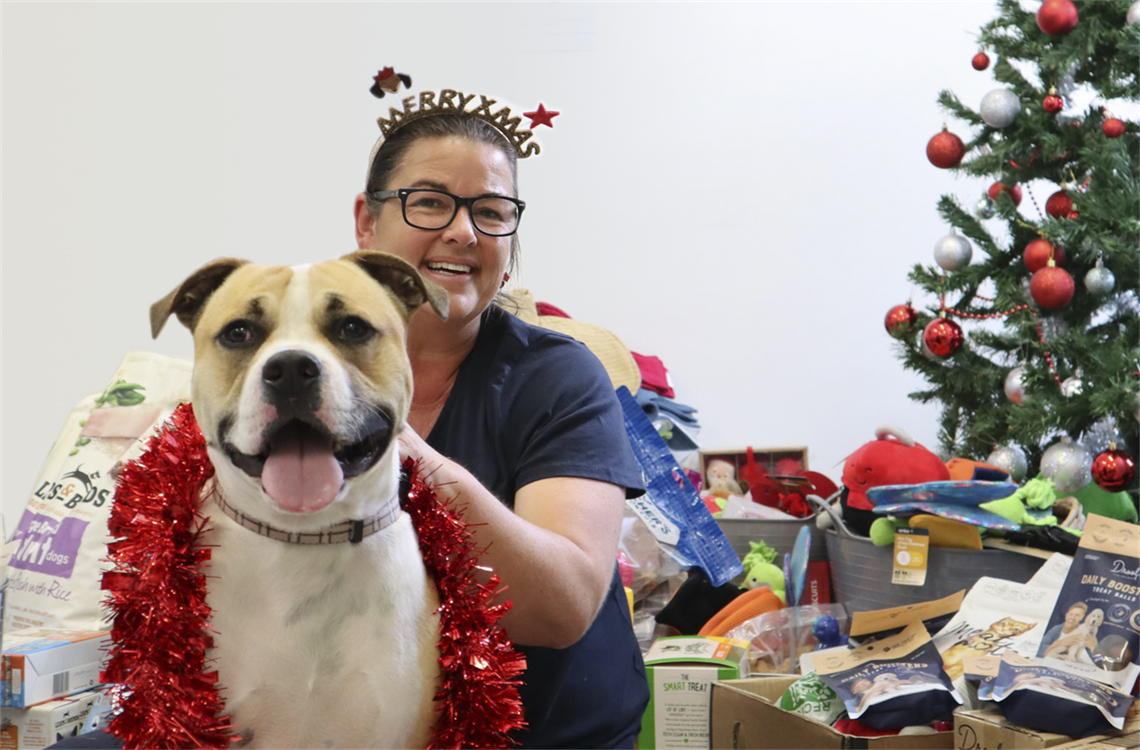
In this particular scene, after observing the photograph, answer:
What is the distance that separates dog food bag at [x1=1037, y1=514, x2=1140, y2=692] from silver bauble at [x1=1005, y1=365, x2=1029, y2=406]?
102 centimetres

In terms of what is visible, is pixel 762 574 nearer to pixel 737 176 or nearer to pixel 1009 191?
pixel 1009 191

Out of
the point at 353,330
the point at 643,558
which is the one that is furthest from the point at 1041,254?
the point at 353,330

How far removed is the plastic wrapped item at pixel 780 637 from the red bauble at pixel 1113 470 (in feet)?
2.76

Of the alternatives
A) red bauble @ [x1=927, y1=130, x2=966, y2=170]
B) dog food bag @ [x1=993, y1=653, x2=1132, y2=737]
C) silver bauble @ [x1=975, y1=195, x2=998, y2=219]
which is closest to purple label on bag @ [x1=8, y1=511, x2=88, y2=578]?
dog food bag @ [x1=993, y1=653, x2=1132, y2=737]

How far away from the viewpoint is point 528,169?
386cm

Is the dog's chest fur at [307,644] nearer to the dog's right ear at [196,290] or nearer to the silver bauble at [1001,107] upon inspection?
the dog's right ear at [196,290]

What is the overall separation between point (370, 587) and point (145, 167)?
2613 millimetres

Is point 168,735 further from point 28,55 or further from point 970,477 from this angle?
point 28,55

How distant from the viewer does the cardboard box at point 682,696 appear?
2.10 metres

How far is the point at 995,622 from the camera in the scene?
A: 2.03 metres

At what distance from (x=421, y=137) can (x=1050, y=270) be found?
6.96 feet

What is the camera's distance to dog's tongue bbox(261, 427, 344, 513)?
86cm

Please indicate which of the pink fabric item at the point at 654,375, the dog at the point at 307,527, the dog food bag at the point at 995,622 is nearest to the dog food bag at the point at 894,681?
the dog food bag at the point at 995,622

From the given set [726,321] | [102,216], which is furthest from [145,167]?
[726,321]
